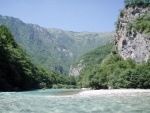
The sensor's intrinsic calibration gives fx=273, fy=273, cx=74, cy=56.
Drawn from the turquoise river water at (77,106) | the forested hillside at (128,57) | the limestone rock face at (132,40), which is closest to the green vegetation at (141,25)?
the forested hillside at (128,57)

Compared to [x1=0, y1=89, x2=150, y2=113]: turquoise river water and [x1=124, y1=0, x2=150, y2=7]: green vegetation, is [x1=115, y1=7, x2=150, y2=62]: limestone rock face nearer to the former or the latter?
[x1=124, y1=0, x2=150, y2=7]: green vegetation

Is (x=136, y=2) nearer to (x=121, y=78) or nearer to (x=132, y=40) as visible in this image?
(x=132, y=40)

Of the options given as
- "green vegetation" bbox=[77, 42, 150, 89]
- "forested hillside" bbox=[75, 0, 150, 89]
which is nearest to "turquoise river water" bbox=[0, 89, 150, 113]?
"green vegetation" bbox=[77, 42, 150, 89]

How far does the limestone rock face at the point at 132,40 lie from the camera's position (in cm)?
12912

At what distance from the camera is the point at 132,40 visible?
14262 centimetres

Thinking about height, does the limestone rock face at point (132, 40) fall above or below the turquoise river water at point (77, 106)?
above

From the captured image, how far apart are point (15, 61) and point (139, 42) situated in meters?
67.0

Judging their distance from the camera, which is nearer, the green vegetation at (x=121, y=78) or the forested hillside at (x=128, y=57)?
the green vegetation at (x=121, y=78)

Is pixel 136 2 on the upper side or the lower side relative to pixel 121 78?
upper

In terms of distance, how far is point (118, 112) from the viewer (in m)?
26.0

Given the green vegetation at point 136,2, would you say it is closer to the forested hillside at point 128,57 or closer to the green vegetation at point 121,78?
the forested hillside at point 128,57

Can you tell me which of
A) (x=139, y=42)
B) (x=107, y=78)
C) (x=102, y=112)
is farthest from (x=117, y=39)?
(x=102, y=112)

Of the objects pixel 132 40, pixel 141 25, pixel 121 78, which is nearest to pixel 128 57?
pixel 132 40

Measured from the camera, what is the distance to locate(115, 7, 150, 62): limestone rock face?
129125 millimetres
